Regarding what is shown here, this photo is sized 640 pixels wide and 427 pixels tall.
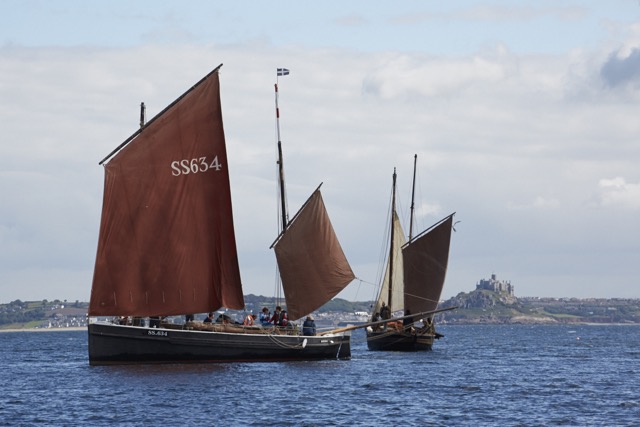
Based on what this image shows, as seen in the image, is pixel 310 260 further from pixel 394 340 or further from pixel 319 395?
pixel 394 340

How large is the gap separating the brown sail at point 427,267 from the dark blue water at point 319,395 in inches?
627

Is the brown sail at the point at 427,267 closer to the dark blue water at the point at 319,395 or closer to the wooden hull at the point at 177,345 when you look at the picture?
the dark blue water at the point at 319,395

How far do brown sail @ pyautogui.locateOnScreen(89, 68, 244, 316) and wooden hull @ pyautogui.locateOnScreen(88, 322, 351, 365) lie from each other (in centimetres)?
128

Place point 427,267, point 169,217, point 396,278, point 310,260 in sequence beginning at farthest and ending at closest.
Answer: point 396,278 → point 427,267 → point 310,260 → point 169,217

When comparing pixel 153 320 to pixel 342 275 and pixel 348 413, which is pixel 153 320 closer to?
pixel 342 275

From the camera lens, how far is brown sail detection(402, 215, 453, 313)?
3770 inches

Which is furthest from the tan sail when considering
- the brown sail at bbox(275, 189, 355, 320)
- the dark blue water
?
the brown sail at bbox(275, 189, 355, 320)

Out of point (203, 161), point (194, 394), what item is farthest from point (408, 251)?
point (194, 394)

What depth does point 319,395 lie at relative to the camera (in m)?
56.4

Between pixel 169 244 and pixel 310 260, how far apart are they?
10418 millimetres

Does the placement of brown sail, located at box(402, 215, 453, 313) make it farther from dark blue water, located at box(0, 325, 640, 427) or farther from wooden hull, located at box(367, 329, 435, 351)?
dark blue water, located at box(0, 325, 640, 427)

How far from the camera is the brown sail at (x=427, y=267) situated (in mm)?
95750

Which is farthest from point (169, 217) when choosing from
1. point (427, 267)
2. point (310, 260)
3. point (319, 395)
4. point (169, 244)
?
point (427, 267)

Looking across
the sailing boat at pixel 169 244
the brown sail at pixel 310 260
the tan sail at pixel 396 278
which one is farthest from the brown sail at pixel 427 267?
the sailing boat at pixel 169 244
